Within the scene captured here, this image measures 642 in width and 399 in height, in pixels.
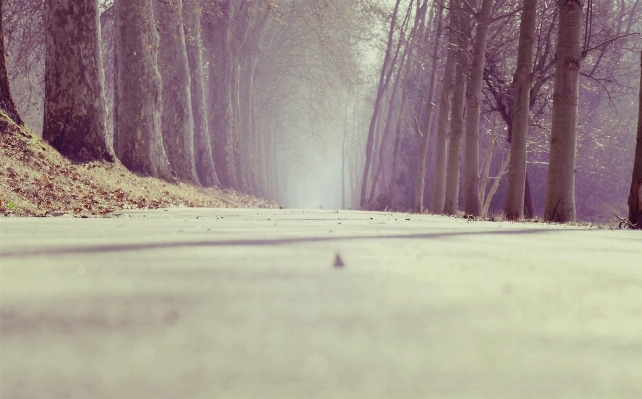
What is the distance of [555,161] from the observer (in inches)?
325

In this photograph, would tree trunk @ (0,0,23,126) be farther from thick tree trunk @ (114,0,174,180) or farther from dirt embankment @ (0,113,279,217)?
thick tree trunk @ (114,0,174,180)

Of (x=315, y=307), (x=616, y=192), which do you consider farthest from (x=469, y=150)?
(x=616, y=192)

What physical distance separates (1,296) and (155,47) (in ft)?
44.3

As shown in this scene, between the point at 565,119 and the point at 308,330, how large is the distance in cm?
793

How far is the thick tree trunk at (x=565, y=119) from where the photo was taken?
26.8 feet

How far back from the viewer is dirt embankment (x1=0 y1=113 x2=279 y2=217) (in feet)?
21.4

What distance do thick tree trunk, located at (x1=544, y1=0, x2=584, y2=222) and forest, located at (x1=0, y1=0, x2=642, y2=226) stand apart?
0.02 meters

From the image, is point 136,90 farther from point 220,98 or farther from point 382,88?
point 382,88

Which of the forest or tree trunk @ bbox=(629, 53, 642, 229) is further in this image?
the forest

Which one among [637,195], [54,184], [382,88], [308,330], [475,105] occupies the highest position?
[382,88]

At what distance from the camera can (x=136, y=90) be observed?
1346 centimetres

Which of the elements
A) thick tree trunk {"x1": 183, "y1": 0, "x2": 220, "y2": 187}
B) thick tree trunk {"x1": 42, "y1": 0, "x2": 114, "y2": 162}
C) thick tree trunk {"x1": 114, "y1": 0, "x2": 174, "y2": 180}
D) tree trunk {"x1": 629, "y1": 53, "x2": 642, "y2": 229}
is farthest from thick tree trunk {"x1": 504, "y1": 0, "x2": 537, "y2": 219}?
thick tree trunk {"x1": 183, "y1": 0, "x2": 220, "y2": 187}

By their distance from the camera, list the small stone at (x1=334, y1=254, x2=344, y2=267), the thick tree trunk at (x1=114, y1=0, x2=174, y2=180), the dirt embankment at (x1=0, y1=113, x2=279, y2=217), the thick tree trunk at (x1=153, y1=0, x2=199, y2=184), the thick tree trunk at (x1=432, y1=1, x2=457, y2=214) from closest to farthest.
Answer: the small stone at (x1=334, y1=254, x2=344, y2=267)
the dirt embankment at (x1=0, y1=113, x2=279, y2=217)
the thick tree trunk at (x1=114, y1=0, x2=174, y2=180)
the thick tree trunk at (x1=432, y1=1, x2=457, y2=214)
the thick tree trunk at (x1=153, y1=0, x2=199, y2=184)

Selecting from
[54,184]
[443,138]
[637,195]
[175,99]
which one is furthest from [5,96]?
[443,138]
